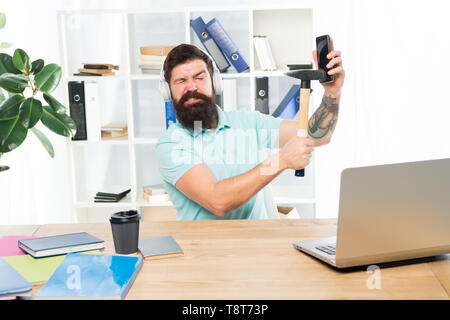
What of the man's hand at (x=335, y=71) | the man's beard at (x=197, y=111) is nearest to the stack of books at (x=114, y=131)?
the man's beard at (x=197, y=111)

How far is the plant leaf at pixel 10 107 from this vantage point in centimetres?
237

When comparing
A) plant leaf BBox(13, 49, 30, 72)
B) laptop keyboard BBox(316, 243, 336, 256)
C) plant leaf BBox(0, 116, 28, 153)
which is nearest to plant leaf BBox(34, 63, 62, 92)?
plant leaf BBox(13, 49, 30, 72)

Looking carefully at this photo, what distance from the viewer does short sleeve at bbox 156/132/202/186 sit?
184cm

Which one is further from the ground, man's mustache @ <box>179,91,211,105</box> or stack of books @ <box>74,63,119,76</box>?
stack of books @ <box>74,63,119,76</box>

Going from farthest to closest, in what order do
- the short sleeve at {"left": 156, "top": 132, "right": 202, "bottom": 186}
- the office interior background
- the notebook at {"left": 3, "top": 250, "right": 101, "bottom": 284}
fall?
1. the office interior background
2. the short sleeve at {"left": 156, "top": 132, "right": 202, "bottom": 186}
3. the notebook at {"left": 3, "top": 250, "right": 101, "bottom": 284}

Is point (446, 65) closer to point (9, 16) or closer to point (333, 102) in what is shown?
point (333, 102)

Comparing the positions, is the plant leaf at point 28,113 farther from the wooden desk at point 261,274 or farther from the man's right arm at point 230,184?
the wooden desk at point 261,274

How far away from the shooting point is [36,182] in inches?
145

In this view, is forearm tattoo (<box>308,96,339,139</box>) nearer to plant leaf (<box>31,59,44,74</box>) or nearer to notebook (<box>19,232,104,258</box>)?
notebook (<box>19,232,104,258</box>)

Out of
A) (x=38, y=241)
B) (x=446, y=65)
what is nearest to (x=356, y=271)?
(x=38, y=241)

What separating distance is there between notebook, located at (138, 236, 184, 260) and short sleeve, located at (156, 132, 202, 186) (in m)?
0.47

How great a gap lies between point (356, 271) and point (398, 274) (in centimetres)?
9

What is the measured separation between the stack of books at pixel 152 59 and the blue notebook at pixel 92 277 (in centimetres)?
204

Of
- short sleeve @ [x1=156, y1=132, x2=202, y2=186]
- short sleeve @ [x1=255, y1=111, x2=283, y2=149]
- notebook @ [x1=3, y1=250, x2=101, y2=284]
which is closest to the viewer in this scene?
notebook @ [x1=3, y1=250, x2=101, y2=284]
